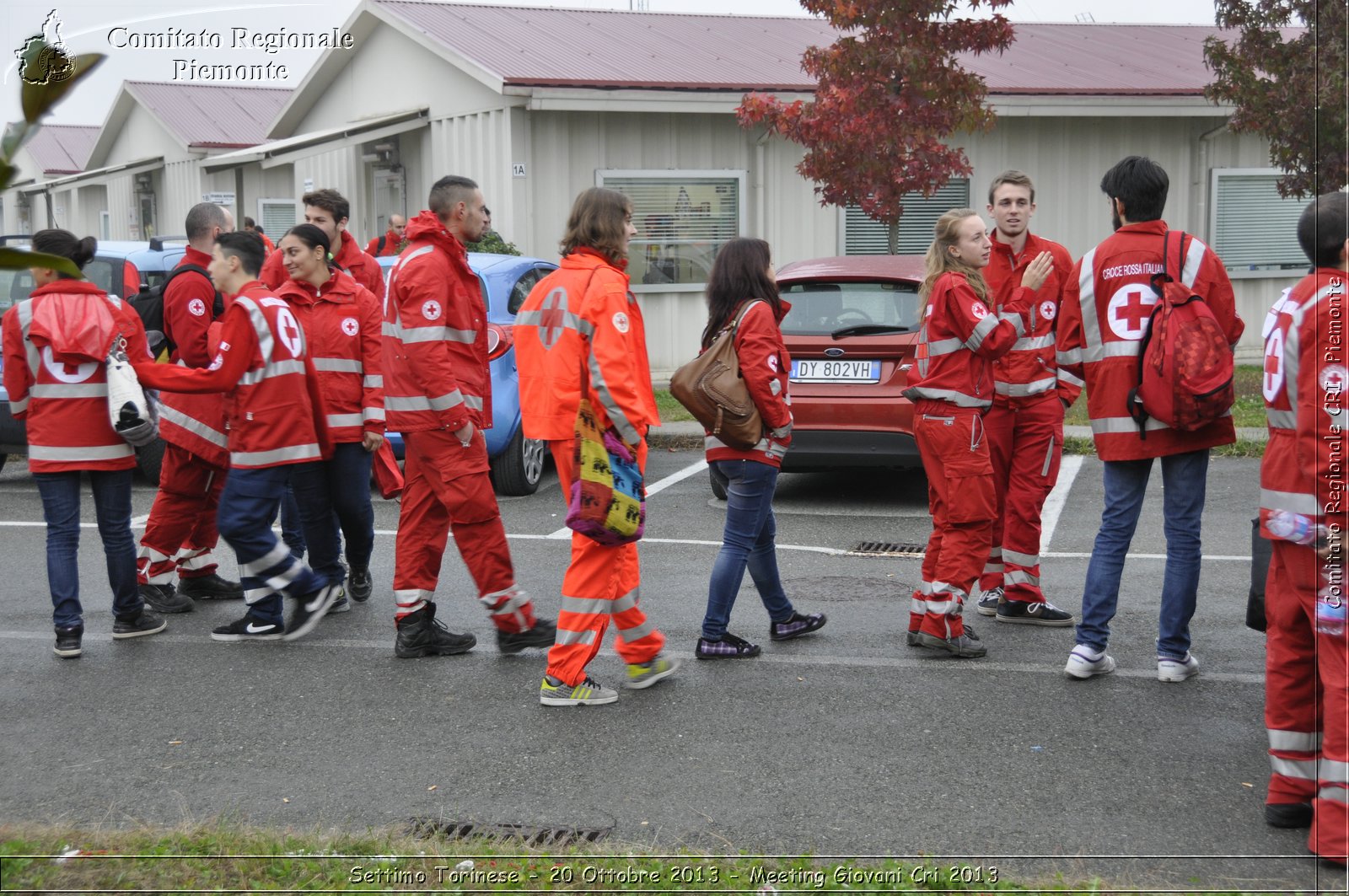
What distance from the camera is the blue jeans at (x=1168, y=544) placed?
5.28 meters

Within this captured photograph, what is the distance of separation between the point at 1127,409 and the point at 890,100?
383 inches

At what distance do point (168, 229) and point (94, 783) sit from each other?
84.9 feet

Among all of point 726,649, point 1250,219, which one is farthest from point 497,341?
point 1250,219

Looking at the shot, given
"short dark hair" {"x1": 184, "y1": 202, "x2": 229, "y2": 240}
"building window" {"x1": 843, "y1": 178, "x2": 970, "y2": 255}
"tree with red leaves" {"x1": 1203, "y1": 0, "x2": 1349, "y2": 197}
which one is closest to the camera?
"short dark hair" {"x1": 184, "y1": 202, "x2": 229, "y2": 240}

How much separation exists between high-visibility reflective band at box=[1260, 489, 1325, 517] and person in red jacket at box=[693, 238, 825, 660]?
209 centimetres

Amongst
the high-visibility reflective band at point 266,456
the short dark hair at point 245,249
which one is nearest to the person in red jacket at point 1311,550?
the high-visibility reflective band at point 266,456

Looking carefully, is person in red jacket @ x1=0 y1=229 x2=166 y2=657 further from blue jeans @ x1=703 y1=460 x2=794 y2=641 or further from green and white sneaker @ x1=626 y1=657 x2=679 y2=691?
blue jeans @ x1=703 y1=460 x2=794 y2=641

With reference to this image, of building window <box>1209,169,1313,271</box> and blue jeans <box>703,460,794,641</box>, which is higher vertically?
building window <box>1209,169,1313,271</box>

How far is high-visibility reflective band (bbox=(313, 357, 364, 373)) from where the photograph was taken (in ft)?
21.5

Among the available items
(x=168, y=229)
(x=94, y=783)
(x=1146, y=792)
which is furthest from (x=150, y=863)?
(x=168, y=229)

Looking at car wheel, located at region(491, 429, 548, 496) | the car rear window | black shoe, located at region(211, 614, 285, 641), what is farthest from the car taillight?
black shoe, located at region(211, 614, 285, 641)

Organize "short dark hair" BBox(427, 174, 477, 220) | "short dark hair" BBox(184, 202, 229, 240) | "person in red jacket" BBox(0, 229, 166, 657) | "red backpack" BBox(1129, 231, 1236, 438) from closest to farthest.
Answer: "red backpack" BBox(1129, 231, 1236, 438) → "short dark hair" BBox(427, 174, 477, 220) → "person in red jacket" BBox(0, 229, 166, 657) → "short dark hair" BBox(184, 202, 229, 240)

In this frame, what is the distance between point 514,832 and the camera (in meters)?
4.07

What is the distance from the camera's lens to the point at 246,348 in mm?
5941
